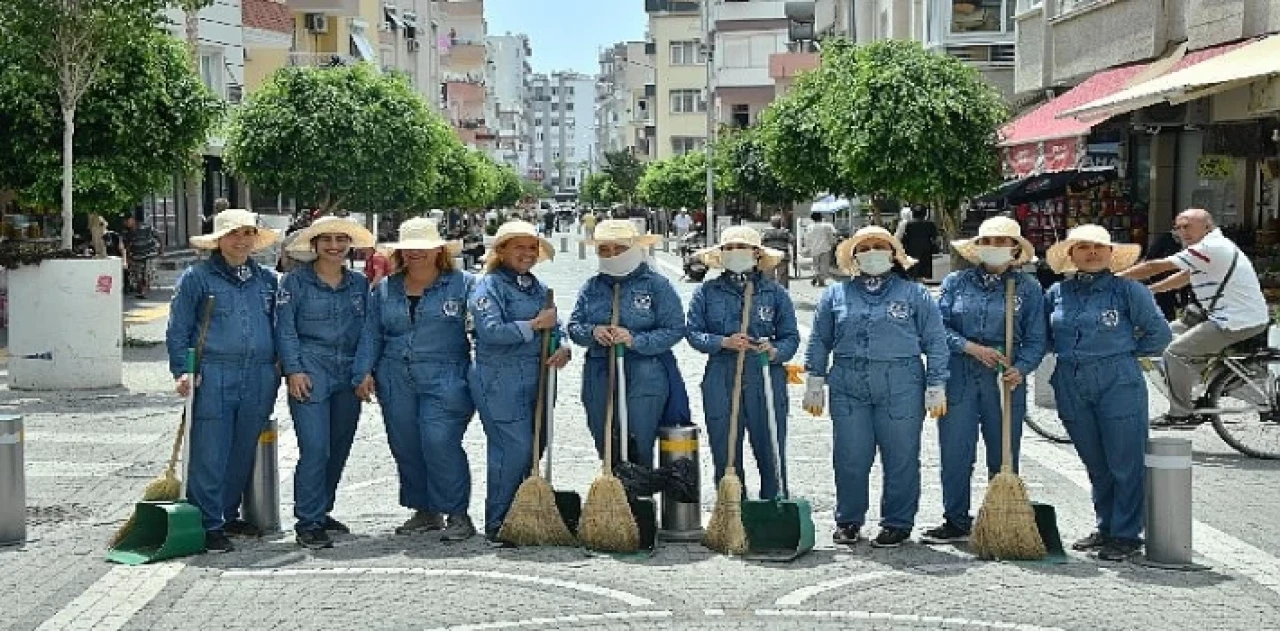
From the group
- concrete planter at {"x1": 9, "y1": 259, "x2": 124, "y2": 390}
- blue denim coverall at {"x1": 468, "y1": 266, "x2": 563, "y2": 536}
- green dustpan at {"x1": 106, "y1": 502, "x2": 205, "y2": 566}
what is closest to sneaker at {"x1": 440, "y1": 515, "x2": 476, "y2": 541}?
blue denim coverall at {"x1": 468, "y1": 266, "x2": 563, "y2": 536}

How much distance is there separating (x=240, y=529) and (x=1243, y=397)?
21.7 feet

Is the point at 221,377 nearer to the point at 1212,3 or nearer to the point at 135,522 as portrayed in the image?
the point at 135,522

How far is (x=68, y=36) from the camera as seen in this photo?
18.1 meters

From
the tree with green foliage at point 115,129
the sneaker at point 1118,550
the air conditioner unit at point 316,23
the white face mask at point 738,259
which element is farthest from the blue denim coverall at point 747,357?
the air conditioner unit at point 316,23

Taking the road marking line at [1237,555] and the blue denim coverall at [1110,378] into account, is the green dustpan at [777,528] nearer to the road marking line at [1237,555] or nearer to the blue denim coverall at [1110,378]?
the blue denim coverall at [1110,378]

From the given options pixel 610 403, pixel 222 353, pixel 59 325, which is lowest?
pixel 59 325

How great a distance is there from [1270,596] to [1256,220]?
16.1 m

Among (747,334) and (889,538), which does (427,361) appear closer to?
(747,334)

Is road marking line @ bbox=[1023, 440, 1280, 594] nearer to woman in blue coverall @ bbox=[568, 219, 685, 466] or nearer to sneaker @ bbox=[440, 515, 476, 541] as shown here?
woman in blue coverall @ bbox=[568, 219, 685, 466]

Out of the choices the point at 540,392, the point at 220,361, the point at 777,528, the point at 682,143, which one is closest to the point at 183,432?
the point at 220,361

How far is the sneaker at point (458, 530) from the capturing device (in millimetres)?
9305

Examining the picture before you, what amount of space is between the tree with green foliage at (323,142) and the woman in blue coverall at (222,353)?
25533 millimetres

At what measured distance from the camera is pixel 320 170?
34.8 meters

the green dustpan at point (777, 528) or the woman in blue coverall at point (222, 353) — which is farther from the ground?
the woman in blue coverall at point (222, 353)
